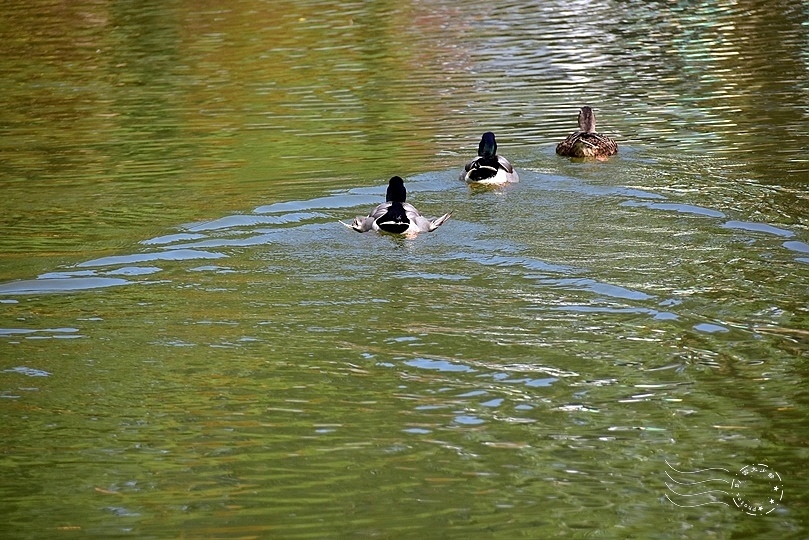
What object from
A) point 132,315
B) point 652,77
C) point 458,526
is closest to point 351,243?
point 132,315

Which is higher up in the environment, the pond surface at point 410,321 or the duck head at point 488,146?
the duck head at point 488,146

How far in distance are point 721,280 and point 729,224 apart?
1554 mm

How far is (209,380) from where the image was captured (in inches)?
325

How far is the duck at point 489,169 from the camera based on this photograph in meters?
12.9

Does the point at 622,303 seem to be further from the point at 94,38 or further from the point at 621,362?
the point at 94,38

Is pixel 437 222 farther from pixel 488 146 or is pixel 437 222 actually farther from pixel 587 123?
pixel 587 123

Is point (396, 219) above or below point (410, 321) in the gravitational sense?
above

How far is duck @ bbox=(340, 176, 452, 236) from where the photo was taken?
11.2 m

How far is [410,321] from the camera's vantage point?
9.14 meters

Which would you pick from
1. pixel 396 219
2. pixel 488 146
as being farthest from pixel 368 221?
pixel 488 146

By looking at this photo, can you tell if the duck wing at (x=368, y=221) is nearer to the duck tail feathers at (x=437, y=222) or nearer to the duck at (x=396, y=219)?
the duck at (x=396, y=219)

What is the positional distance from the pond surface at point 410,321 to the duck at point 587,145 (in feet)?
0.48

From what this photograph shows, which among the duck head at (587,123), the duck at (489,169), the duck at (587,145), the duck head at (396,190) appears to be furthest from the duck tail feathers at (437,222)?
the duck head at (587,123)

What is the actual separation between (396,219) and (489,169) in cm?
197
